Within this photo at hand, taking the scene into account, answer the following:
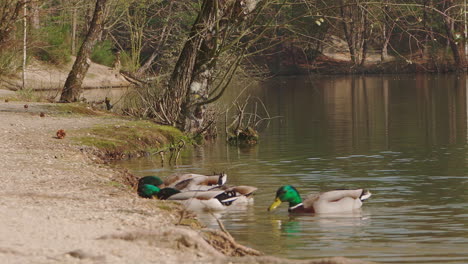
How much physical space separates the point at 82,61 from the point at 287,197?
17.5 m

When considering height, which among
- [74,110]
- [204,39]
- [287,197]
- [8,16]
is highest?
[8,16]

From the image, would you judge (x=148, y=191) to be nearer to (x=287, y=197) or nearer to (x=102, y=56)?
(x=287, y=197)

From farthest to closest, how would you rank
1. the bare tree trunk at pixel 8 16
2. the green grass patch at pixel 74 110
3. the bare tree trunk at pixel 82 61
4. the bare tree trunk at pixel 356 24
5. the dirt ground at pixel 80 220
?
the bare tree trunk at pixel 82 61
the bare tree trunk at pixel 8 16
the green grass patch at pixel 74 110
the bare tree trunk at pixel 356 24
the dirt ground at pixel 80 220

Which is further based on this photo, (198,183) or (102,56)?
(102,56)

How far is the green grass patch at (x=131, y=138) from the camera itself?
67.6ft

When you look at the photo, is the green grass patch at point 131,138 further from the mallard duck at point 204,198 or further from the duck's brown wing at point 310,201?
the duck's brown wing at point 310,201

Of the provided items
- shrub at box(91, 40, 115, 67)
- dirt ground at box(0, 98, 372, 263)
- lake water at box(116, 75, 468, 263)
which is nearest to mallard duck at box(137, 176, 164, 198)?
dirt ground at box(0, 98, 372, 263)

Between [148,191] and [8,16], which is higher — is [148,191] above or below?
below

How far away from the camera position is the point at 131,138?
72.0 ft

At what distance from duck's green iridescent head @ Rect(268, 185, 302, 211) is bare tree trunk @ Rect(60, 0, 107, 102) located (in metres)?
16.8

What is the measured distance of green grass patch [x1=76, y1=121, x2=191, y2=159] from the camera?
20.6 metres

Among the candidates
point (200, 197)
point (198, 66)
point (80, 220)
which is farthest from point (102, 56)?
point (80, 220)

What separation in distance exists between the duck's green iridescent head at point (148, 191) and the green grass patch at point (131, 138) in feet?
18.1

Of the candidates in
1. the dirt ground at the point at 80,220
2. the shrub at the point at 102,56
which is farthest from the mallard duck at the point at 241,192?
the shrub at the point at 102,56
